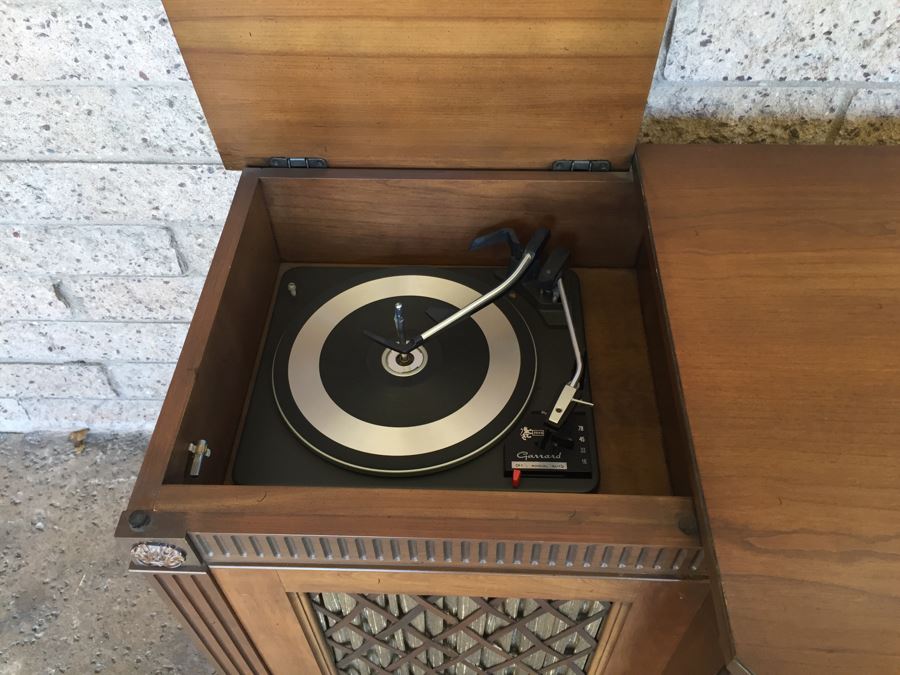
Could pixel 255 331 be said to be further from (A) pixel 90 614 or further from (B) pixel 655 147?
(A) pixel 90 614

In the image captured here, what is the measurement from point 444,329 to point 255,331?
238 millimetres

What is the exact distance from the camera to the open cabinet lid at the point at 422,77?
752 mm

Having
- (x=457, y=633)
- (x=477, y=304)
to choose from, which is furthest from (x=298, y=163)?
(x=457, y=633)

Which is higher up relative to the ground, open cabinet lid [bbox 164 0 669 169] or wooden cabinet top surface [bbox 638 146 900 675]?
open cabinet lid [bbox 164 0 669 169]

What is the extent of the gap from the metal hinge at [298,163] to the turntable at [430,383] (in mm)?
148

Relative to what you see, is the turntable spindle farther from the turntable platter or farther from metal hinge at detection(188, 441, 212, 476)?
metal hinge at detection(188, 441, 212, 476)

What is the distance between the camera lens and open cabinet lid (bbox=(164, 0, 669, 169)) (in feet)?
2.47

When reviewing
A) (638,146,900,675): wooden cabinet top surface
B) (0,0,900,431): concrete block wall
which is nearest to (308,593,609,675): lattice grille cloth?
(638,146,900,675): wooden cabinet top surface

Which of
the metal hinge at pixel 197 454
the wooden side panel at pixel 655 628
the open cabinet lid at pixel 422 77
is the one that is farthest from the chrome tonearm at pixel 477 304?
the wooden side panel at pixel 655 628

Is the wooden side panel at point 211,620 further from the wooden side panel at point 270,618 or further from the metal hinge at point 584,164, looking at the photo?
the metal hinge at point 584,164

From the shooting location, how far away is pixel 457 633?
2.62ft

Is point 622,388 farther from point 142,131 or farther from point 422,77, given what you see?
point 142,131

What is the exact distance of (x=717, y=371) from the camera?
631mm

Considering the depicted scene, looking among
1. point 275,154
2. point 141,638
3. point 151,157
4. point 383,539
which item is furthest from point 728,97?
point 141,638
